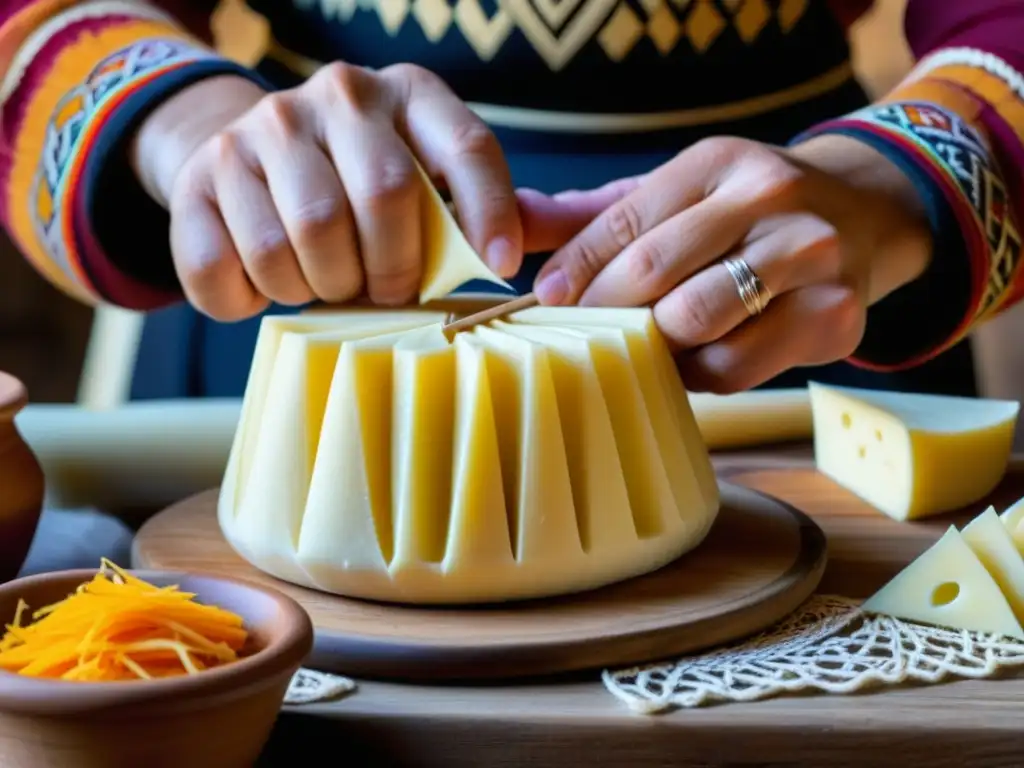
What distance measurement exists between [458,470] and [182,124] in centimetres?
52

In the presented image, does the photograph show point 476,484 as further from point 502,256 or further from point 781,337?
point 781,337

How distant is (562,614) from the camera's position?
35.7 inches

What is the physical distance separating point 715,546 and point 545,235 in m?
0.34

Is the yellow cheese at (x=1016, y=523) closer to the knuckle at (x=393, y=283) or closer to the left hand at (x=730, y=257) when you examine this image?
the left hand at (x=730, y=257)

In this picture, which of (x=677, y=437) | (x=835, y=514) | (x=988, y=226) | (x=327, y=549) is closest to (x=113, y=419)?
(x=327, y=549)

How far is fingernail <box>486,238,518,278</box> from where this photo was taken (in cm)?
103

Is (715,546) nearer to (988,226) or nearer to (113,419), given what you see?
(988,226)

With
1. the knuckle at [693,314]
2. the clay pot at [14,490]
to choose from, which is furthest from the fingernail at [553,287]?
the clay pot at [14,490]

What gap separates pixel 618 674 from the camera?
32.7 inches

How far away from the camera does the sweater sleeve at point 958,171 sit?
4.08ft

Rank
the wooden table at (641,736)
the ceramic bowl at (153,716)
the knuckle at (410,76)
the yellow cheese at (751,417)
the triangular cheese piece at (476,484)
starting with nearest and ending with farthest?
1. the ceramic bowl at (153,716)
2. the wooden table at (641,736)
3. the triangular cheese piece at (476,484)
4. the knuckle at (410,76)
5. the yellow cheese at (751,417)

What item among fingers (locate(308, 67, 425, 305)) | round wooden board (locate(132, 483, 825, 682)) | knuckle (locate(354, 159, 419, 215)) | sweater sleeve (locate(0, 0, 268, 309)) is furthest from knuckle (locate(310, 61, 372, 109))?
round wooden board (locate(132, 483, 825, 682))

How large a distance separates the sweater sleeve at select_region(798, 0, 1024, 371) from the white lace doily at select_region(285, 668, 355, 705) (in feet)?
2.61

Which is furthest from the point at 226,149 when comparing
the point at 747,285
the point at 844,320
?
the point at 844,320
